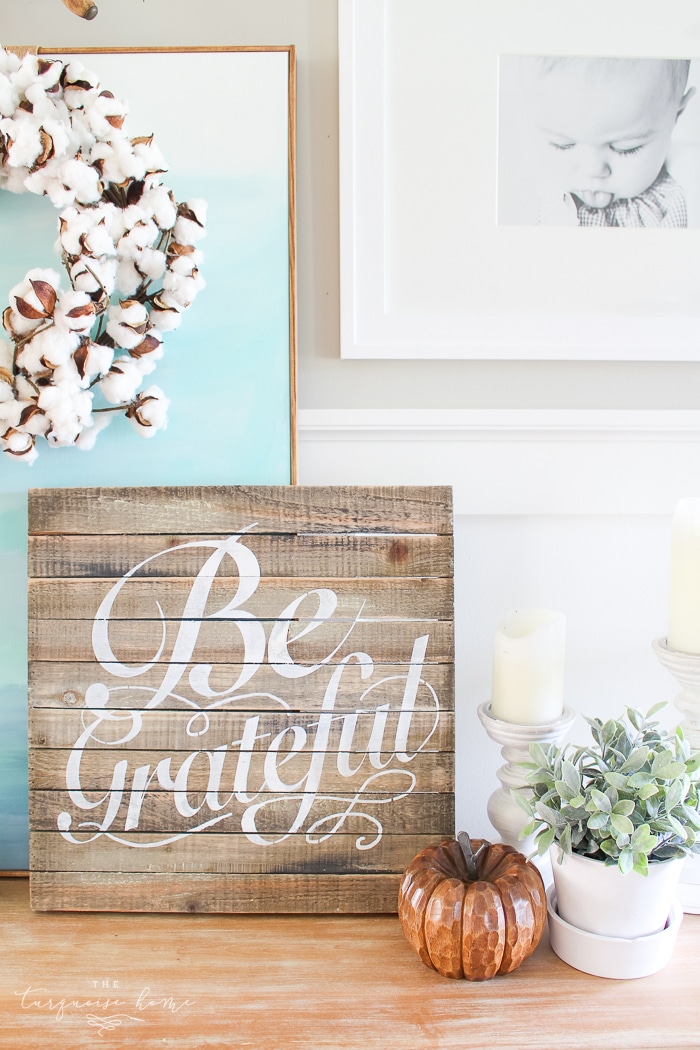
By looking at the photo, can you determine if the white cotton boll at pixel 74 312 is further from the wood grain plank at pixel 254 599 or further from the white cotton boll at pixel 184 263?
the wood grain plank at pixel 254 599

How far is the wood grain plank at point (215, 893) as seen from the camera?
2.56 feet

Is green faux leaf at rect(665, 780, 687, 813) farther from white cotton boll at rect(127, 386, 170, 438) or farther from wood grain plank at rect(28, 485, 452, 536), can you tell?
white cotton boll at rect(127, 386, 170, 438)

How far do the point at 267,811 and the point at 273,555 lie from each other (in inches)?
10.9

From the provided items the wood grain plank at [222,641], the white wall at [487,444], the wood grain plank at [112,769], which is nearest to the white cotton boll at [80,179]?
the white wall at [487,444]

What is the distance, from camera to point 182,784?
798mm

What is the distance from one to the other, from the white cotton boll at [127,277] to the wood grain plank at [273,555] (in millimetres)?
270

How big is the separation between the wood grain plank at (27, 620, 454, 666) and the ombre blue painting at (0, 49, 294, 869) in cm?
11

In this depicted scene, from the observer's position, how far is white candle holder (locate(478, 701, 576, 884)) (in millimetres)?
765

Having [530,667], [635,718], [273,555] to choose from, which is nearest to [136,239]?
[273,555]

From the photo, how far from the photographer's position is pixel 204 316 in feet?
2.81

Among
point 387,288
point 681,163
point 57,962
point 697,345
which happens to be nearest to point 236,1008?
point 57,962

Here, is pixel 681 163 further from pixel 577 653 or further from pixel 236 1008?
pixel 236 1008

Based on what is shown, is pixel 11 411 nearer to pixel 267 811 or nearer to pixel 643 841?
pixel 267 811

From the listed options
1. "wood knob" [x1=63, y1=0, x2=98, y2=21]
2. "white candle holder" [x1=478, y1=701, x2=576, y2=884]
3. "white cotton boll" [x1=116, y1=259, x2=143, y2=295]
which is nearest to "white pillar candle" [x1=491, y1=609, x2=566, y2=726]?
"white candle holder" [x1=478, y1=701, x2=576, y2=884]
